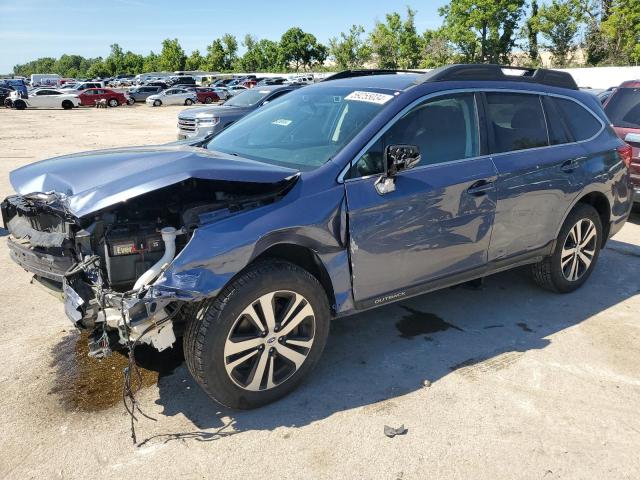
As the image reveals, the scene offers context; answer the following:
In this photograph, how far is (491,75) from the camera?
415 centimetres

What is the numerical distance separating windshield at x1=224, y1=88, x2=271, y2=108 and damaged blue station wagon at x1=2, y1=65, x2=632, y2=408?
1032 cm

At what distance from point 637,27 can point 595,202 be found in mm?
45177

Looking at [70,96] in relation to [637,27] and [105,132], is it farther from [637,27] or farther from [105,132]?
[637,27]

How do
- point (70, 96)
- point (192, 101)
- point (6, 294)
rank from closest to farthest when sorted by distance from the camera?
point (6, 294) → point (70, 96) → point (192, 101)

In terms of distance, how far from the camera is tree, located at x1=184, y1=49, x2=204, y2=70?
4198 inches

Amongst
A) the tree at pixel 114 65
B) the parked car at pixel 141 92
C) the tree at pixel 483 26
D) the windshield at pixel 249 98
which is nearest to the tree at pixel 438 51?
the tree at pixel 483 26

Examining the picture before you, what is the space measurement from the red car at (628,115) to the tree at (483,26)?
5074 cm

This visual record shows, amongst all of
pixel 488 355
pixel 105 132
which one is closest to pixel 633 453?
pixel 488 355

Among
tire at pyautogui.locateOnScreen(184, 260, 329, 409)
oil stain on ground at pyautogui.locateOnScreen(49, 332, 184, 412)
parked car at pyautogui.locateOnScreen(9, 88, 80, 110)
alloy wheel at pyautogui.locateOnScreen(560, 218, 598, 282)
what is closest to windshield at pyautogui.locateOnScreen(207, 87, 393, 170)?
tire at pyautogui.locateOnScreen(184, 260, 329, 409)

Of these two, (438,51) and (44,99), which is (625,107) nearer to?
(44,99)

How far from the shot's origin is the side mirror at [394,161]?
128 inches

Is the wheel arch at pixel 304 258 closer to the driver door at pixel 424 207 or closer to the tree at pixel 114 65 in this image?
the driver door at pixel 424 207

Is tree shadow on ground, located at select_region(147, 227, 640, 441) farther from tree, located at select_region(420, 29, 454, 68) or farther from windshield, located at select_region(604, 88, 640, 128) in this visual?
tree, located at select_region(420, 29, 454, 68)

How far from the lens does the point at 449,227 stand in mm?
3738
